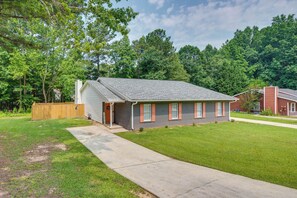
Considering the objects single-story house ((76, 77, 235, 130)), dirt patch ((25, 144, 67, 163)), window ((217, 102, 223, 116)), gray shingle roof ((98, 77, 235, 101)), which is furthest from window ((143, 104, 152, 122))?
window ((217, 102, 223, 116))

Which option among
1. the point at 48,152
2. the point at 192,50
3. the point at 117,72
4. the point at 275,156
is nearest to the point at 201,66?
the point at 192,50

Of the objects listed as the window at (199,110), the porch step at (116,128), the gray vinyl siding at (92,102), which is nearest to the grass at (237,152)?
the porch step at (116,128)

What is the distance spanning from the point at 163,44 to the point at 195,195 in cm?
3661

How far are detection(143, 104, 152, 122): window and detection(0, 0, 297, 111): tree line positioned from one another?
5.83 metres

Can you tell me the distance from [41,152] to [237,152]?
848 cm

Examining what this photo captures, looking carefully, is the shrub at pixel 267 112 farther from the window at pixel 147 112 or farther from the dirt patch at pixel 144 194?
the dirt patch at pixel 144 194

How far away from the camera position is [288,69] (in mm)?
42125

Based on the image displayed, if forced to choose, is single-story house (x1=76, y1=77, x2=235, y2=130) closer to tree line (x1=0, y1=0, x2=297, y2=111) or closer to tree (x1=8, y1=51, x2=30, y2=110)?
tree line (x1=0, y1=0, x2=297, y2=111)

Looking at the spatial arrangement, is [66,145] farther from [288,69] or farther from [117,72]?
[288,69]

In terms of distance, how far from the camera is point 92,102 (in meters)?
18.3

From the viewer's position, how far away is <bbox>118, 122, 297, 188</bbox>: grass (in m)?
6.46

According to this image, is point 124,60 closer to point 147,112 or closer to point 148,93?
point 148,93

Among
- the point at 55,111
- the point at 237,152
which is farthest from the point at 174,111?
the point at 55,111

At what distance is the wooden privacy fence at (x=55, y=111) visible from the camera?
1830 cm
